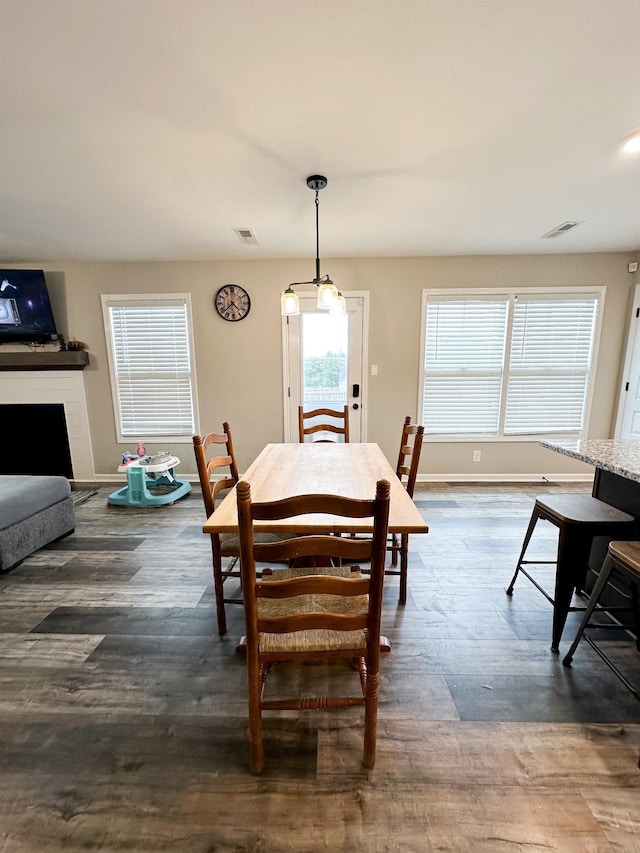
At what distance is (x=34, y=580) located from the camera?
224 cm

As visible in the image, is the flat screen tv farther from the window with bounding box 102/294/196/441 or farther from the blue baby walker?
the blue baby walker

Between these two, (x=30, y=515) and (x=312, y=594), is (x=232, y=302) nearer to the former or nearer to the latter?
(x=30, y=515)

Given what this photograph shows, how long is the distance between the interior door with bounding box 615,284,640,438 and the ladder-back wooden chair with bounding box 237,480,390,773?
4.03 meters

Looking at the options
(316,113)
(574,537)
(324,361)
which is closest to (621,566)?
(574,537)

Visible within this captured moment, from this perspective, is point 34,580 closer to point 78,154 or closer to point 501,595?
point 78,154

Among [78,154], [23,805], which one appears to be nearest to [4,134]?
[78,154]

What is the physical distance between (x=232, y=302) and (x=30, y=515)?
2619mm

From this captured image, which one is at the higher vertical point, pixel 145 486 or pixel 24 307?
pixel 24 307

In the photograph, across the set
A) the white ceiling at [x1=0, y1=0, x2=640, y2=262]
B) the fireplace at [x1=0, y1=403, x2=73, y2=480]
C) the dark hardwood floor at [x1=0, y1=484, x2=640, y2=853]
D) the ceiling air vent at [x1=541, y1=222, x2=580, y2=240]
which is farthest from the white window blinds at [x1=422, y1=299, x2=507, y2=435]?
the fireplace at [x1=0, y1=403, x2=73, y2=480]

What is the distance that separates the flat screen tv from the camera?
11.8 ft

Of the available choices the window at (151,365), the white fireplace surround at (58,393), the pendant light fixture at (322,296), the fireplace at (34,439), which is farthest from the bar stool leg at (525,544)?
the fireplace at (34,439)

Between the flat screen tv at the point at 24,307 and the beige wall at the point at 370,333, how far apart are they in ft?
0.55

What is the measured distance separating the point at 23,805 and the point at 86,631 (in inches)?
31.1

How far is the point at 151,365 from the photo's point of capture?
3959mm
